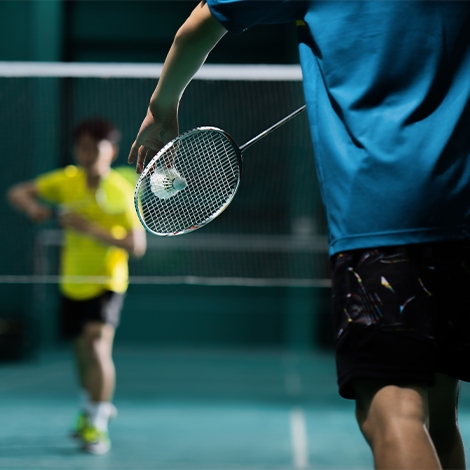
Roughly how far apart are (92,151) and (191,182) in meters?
2.60

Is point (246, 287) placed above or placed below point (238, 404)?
above

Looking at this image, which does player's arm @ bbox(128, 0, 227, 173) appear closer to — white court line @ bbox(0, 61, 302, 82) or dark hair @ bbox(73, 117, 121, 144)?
white court line @ bbox(0, 61, 302, 82)

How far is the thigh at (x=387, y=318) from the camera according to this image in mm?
1332

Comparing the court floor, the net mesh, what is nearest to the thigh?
the court floor

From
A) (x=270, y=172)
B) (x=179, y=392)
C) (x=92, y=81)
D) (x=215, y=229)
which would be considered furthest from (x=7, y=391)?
(x=270, y=172)

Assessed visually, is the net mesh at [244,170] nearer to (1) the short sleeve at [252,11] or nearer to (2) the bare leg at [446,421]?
(2) the bare leg at [446,421]

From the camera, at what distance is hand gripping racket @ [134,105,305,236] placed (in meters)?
1.91

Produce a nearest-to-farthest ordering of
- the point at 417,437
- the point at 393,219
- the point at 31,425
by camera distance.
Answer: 1. the point at 417,437
2. the point at 393,219
3. the point at 31,425

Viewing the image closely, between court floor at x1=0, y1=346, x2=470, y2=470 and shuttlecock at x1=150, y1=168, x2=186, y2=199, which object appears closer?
shuttlecock at x1=150, y1=168, x2=186, y2=199

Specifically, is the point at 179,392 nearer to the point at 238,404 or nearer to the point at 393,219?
the point at 238,404

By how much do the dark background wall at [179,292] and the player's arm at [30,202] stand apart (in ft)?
14.8

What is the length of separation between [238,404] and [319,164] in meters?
4.33

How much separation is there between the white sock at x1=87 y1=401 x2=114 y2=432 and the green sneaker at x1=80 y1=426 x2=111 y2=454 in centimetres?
4

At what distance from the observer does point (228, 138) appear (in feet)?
6.46
